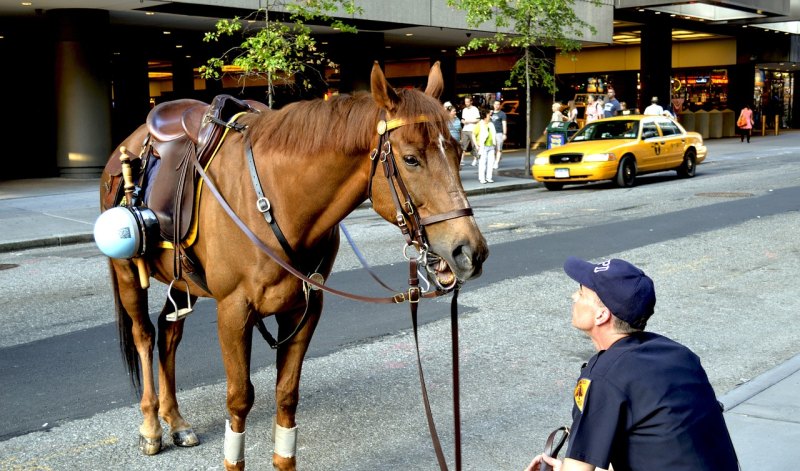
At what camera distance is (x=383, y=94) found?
150 inches

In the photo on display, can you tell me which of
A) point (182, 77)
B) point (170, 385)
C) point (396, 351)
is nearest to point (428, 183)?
point (170, 385)

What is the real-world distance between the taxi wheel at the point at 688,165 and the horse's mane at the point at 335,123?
21170 mm

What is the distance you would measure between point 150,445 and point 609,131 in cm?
1944

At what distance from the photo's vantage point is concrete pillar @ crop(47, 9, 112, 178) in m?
23.8

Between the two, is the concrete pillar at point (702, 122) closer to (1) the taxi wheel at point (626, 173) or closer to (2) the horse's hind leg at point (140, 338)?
(1) the taxi wheel at point (626, 173)

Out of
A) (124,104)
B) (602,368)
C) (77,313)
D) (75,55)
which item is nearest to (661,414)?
(602,368)

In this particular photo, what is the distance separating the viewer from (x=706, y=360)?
6.95m

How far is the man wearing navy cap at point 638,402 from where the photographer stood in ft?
8.63

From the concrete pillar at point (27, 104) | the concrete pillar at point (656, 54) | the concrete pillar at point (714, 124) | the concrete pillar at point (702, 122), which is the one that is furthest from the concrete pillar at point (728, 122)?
the concrete pillar at point (27, 104)

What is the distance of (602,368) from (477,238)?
1.04 m

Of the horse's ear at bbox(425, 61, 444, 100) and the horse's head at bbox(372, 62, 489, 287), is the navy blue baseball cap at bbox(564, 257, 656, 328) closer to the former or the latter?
the horse's head at bbox(372, 62, 489, 287)

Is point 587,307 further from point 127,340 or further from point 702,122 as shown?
point 702,122

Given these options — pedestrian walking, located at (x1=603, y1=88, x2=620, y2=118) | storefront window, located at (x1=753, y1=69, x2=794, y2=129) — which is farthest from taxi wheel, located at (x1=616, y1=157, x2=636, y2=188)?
storefront window, located at (x1=753, y1=69, x2=794, y2=129)

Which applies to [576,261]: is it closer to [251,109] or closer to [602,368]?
[602,368]
